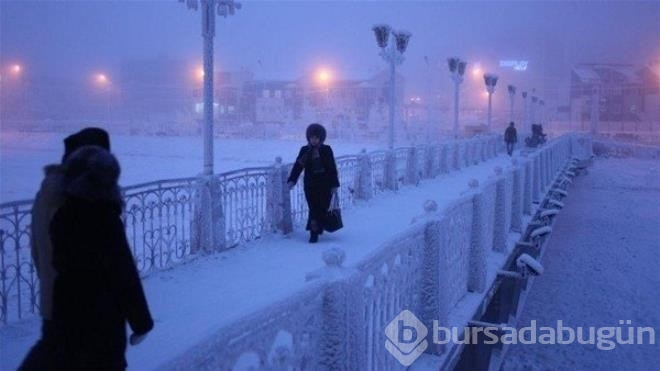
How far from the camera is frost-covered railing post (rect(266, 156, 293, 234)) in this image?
919cm

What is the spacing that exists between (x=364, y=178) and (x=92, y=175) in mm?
10635

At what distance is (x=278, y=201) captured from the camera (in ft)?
30.3

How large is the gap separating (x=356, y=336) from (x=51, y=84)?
78.9 metres

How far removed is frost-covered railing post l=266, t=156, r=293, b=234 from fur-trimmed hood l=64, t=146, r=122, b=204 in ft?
21.7

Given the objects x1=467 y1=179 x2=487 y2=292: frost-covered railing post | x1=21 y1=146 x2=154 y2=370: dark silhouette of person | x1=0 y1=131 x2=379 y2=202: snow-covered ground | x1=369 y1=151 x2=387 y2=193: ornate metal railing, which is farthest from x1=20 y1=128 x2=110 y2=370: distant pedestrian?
x1=0 y1=131 x2=379 y2=202: snow-covered ground

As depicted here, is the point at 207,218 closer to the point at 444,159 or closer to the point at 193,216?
the point at 193,216

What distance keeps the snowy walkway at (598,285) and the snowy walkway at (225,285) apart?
237cm

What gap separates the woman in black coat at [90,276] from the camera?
7.56 feet

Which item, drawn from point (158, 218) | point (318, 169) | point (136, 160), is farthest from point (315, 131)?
point (136, 160)

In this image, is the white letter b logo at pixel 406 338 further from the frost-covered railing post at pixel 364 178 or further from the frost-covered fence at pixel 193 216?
the frost-covered railing post at pixel 364 178

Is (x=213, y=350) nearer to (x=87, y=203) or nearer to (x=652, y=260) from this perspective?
(x=87, y=203)

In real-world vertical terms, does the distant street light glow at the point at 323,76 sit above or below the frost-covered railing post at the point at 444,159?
above

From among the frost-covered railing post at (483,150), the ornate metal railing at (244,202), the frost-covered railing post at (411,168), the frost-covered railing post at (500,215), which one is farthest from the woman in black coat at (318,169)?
the frost-covered railing post at (483,150)

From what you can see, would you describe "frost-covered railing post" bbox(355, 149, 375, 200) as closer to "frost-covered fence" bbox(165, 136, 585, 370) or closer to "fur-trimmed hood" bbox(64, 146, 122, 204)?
"frost-covered fence" bbox(165, 136, 585, 370)
